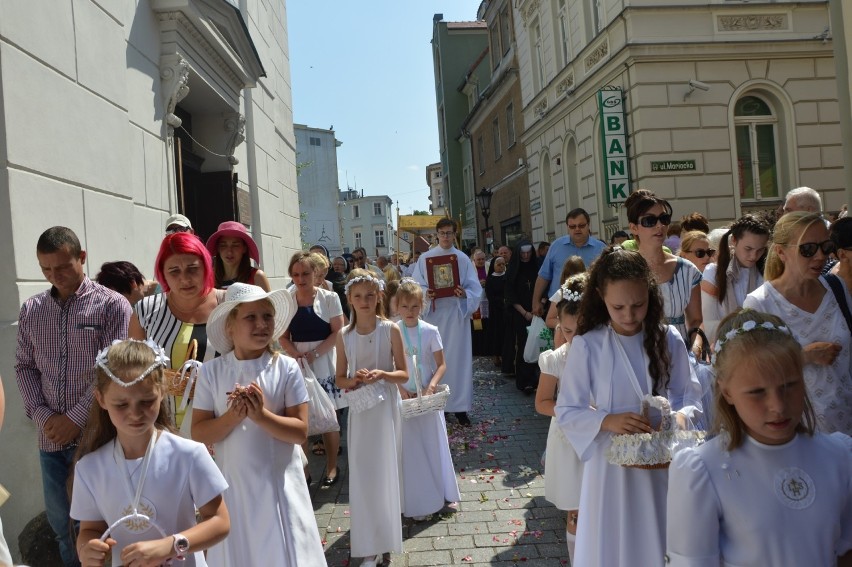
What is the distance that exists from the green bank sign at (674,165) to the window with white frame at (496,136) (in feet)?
47.8

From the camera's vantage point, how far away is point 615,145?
13.9m

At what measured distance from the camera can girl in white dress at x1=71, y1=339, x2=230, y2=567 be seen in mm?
2229

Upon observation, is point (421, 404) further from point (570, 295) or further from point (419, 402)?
point (570, 295)

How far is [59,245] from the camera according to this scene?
3721mm

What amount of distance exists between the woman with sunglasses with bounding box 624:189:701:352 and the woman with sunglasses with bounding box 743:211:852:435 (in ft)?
2.92

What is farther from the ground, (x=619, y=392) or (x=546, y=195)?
(x=546, y=195)

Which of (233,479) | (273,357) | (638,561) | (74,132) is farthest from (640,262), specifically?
(74,132)

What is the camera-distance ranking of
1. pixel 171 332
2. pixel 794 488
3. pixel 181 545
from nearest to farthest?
1. pixel 794 488
2. pixel 181 545
3. pixel 171 332

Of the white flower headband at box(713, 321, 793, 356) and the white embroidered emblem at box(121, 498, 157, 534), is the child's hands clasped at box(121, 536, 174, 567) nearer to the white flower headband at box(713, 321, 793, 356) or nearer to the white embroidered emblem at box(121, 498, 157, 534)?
the white embroidered emblem at box(121, 498, 157, 534)

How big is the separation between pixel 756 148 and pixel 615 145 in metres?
2.93

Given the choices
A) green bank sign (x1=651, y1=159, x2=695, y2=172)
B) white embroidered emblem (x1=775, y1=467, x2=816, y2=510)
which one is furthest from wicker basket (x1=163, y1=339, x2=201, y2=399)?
green bank sign (x1=651, y1=159, x2=695, y2=172)

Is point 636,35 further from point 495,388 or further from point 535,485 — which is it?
point 535,485

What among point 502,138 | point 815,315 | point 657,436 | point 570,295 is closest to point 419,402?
point 570,295

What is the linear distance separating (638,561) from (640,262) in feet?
3.91
